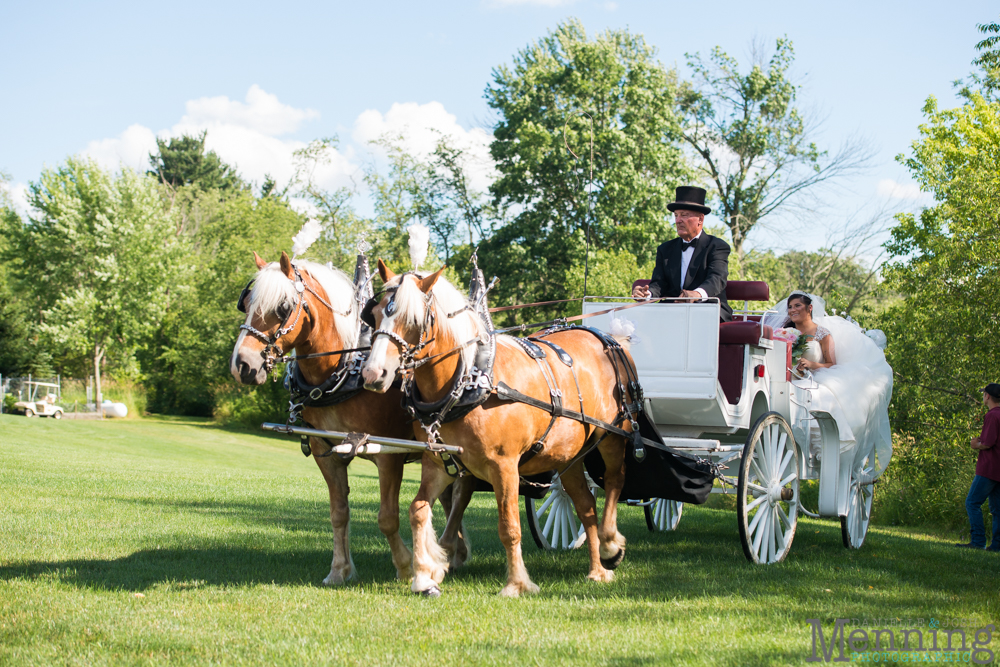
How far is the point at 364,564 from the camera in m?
6.80

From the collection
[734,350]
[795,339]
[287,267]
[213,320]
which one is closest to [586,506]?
[734,350]

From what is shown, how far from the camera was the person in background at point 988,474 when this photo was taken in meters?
9.73

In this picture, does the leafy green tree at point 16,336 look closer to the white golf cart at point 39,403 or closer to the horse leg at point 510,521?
the white golf cart at point 39,403

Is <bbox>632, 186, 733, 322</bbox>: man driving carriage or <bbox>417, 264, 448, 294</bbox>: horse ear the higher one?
<bbox>632, 186, 733, 322</bbox>: man driving carriage

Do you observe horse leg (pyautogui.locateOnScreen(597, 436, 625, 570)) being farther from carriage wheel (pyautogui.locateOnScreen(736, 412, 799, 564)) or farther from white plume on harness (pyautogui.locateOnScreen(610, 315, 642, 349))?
carriage wheel (pyautogui.locateOnScreen(736, 412, 799, 564))

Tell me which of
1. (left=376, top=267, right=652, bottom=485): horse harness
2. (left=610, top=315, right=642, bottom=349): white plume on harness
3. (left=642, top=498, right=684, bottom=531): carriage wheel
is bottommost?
(left=642, top=498, right=684, bottom=531): carriage wheel

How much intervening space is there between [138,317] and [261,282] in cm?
2985

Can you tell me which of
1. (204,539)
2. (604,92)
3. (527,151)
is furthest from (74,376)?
(204,539)

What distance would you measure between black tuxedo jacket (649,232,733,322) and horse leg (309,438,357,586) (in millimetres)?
3072

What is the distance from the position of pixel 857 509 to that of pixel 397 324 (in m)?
5.62

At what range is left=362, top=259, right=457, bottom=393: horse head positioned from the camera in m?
4.69

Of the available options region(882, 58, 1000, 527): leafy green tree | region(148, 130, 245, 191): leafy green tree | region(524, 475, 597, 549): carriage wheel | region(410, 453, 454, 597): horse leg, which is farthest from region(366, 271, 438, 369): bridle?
region(148, 130, 245, 191): leafy green tree

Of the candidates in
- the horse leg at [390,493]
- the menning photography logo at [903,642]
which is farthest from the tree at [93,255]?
the menning photography logo at [903,642]

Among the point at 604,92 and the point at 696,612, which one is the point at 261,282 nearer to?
the point at 696,612
